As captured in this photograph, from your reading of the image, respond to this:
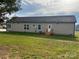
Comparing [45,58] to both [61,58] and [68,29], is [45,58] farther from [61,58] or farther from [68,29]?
[68,29]

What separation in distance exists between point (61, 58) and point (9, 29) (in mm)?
31530

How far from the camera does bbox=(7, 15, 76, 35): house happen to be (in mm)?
34188

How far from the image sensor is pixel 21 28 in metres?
38.7

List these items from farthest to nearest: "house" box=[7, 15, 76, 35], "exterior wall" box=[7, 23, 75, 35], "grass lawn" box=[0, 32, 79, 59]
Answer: "house" box=[7, 15, 76, 35] → "exterior wall" box=[7, 23, 75, 35] → "grass lawn" box=[0, 32, 79, 59]

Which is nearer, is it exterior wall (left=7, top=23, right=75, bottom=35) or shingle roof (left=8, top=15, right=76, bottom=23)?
exterior wall (left=7, top=23, right=75, bottom=35)

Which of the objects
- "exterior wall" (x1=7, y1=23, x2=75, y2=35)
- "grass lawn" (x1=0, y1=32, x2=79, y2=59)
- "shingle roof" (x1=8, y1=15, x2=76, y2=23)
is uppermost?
"grass lawn" (x1=0, y1=32, x2=79, y2=59)

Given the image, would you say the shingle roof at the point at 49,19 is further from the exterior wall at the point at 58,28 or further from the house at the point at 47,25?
the exterior wall at the point at 58,28

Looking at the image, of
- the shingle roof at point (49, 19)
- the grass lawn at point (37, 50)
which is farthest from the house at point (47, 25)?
the grass lawn at point (37, 50)

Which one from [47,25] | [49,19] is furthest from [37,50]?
[49,19]

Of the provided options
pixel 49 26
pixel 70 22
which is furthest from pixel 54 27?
pixel 70 22

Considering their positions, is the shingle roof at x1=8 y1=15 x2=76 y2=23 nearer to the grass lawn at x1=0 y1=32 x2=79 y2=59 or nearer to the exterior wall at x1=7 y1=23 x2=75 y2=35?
the exterior wall at x1=7 y1=23 x2=75 y2=35

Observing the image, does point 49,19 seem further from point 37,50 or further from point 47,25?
point 37,50

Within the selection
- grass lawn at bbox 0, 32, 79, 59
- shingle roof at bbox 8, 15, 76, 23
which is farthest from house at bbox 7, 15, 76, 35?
grass lawn at bbox 0, 32, 79, 59

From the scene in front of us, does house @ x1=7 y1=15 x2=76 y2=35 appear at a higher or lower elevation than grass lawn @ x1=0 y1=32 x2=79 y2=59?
lower
